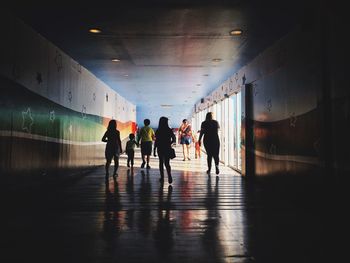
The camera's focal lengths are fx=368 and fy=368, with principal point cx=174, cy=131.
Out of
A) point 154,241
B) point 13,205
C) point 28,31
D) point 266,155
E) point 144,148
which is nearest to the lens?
point 154,241

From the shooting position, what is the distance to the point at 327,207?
4.82 m

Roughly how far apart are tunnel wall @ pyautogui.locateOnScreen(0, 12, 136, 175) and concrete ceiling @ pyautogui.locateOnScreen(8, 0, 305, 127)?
1.06ft

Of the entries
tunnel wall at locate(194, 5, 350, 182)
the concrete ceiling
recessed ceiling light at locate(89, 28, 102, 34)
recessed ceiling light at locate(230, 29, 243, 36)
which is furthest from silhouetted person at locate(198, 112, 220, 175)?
recessed ceiling light at locate(89, 28, 102, 34)

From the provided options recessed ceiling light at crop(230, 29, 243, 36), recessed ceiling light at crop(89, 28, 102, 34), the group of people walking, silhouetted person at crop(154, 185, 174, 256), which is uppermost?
recessed ceiling light at crop(89, 28, 102, 34)

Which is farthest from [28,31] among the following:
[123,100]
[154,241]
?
[123,100]

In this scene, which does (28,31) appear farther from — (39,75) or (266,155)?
(266,155)

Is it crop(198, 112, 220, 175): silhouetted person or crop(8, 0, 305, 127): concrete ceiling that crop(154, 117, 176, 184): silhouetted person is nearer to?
crop(8, 0, 305, 127): concrete ceiling

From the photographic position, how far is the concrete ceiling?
529 cm

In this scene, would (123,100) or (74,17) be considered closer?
(74,17)

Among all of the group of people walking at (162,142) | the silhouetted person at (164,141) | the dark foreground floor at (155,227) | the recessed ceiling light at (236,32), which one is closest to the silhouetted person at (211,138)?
the group of people walking at (162,142)

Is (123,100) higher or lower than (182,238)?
higher

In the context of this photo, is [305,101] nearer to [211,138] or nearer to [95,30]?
[95,30]

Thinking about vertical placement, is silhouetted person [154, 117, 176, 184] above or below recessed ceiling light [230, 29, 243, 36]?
below

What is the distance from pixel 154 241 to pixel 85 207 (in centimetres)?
203
